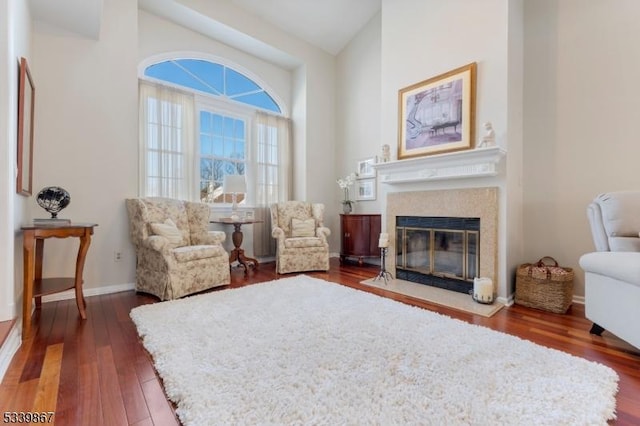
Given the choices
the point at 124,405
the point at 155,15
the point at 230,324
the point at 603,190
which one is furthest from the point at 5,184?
the point at 603,190

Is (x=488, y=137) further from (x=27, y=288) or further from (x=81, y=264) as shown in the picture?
(x=27, y=288)

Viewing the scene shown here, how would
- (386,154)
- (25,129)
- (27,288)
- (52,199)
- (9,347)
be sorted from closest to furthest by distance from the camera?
1. (9,347)
2. (27,288)
3. (25,129)
4. (52,199)
5. (386,154)

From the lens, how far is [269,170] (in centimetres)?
504

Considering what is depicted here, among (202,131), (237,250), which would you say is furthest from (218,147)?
(237,250)

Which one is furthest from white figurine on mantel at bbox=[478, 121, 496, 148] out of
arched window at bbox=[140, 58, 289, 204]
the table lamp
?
arched window at bbox=[140, 58, 289, 204]

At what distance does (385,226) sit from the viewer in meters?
3.95

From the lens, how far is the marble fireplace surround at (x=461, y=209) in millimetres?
2904

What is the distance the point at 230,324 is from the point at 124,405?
2.94 feet

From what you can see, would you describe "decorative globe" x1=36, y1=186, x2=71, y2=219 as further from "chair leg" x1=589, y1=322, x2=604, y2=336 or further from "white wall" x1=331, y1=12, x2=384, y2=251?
"chair leg" x1=589, y1=322, x2=604, y2=336

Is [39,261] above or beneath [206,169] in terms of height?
beneath

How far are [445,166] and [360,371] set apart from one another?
7.96 ft

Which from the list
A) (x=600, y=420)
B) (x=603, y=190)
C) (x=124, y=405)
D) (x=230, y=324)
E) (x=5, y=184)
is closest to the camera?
(x=600, y=420)

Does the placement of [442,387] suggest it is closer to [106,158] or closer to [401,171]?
[401,171]

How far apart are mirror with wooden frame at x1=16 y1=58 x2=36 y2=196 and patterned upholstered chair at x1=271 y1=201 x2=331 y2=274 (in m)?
2.53
